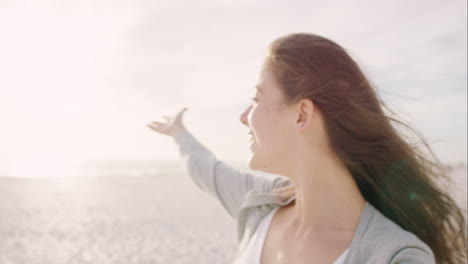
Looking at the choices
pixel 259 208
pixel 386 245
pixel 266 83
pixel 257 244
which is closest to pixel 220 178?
pixel 259 208

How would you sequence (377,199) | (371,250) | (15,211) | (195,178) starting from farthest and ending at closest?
1. (15,211)
2. (195,178)
3. (377,199)
4. (371,250)

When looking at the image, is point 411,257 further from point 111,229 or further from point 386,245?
point 111,229

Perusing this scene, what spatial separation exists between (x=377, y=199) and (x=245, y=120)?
677mm

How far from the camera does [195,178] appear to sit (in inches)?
103

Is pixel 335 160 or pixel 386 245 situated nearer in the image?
pixel 386 245

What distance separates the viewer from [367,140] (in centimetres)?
179

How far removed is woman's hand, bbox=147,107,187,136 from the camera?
286 centimetres

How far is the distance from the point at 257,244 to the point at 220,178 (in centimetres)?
50

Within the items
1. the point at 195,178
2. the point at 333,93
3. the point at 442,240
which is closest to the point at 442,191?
the point at 442,240

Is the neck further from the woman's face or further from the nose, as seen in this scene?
the nose

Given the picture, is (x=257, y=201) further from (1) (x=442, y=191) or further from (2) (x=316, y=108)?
(1) (x=442, y=191)

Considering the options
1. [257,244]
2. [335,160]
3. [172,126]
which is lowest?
[257,244]

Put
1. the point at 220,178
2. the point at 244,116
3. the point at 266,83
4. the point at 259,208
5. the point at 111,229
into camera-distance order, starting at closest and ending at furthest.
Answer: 1. the point at 266,83
2. the point at 244,116
3. the point at 259,208
4. the point at 220,178
5. the point at 111,229

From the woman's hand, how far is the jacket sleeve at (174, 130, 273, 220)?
194 mm
